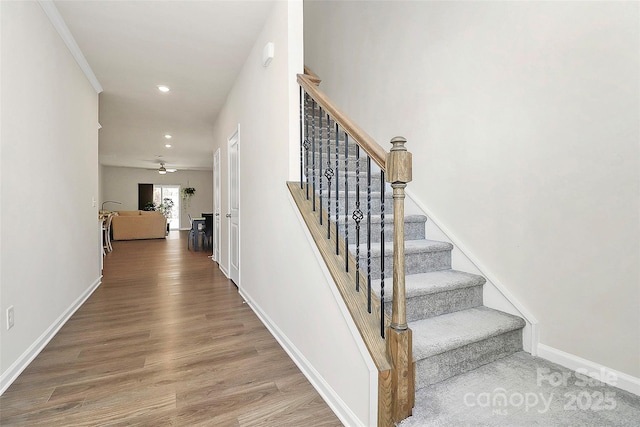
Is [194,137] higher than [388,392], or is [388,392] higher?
[194,137]

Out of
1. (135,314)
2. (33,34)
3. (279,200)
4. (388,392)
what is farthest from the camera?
(135,314)

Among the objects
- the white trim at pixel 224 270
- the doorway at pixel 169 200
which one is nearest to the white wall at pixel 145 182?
the doorway at pixel 169 200

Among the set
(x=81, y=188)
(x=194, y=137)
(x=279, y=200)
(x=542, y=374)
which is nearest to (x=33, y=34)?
(x=81, y=188)

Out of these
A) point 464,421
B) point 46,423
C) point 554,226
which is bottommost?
point 46,423

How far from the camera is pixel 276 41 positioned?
2.49 meters

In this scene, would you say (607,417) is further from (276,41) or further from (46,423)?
(276,41)

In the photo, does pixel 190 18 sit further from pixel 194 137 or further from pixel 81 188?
pixel 194 137

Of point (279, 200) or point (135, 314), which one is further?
point (135, 314)

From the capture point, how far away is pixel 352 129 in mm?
1598

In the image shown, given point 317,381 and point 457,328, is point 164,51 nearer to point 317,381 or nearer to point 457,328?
point 317,381

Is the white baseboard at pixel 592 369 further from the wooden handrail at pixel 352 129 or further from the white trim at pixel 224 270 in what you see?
the white trim at pixel 224 270

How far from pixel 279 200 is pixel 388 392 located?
1544 millimetres

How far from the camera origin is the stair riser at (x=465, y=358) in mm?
1504

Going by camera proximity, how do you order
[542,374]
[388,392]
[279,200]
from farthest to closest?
[279,200] < [542,374] < [388,392]
